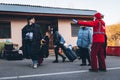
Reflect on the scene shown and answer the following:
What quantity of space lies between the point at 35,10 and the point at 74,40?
408 cm

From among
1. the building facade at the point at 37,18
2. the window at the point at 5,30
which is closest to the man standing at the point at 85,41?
the building facade at the point at 37,18

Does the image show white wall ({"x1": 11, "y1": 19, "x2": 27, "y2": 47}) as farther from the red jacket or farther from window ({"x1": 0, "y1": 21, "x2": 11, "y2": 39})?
the red jacket

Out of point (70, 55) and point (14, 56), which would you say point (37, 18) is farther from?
point (70, 55)

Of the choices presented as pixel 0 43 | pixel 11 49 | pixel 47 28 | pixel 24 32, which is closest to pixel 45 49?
pixel 24 32

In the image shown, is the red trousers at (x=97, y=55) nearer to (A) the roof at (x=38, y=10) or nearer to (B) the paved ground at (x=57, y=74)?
(B) the paved ground at (x=57, y=74)

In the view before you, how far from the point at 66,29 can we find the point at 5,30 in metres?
4.97

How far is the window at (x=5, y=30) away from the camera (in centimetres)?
2070

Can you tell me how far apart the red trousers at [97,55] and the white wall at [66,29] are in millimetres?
13069

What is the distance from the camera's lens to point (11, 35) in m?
20.9

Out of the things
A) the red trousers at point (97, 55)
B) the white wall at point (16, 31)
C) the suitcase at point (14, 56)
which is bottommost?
the suitcase at point (14, 56)

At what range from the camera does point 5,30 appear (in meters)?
20.8

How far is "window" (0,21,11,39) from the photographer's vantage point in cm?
2070

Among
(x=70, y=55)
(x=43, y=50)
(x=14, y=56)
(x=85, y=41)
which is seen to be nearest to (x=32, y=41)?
(x=43, y=50)

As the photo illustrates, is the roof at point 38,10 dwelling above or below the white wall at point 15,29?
above
